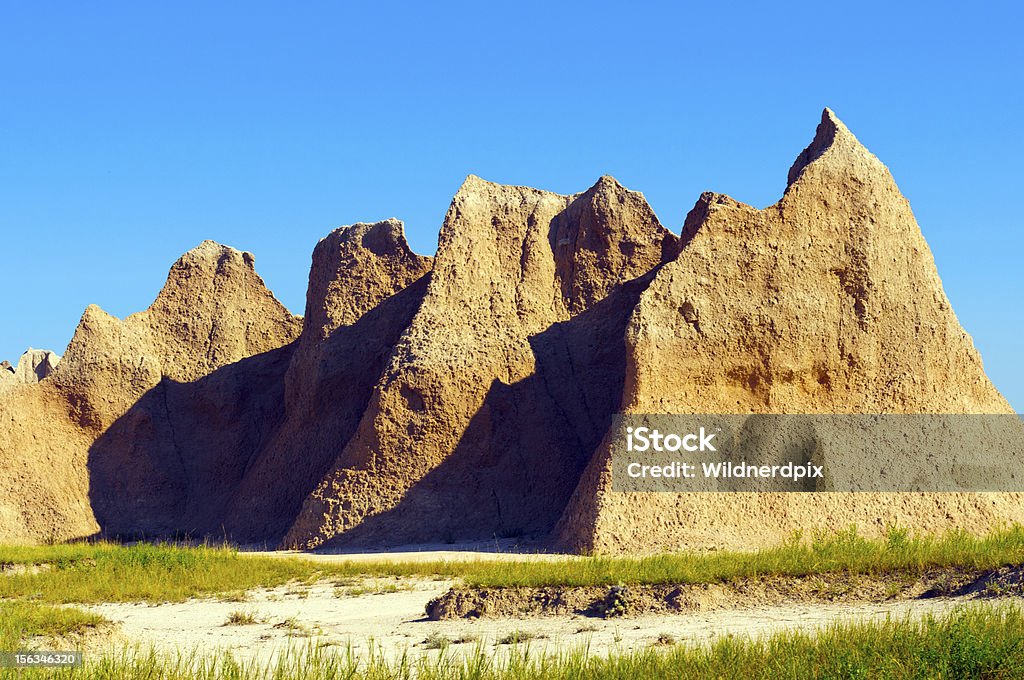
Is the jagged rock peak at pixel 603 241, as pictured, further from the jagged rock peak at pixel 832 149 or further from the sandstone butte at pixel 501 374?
the jagged rock peak at pixel 832 149

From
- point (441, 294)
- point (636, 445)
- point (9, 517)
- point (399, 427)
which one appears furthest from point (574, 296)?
point (9, 517)

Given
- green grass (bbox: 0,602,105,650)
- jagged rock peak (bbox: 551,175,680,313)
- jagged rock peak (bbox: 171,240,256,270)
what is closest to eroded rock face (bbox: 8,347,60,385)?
jagged rock peak (bbox: 171,240,256,270)

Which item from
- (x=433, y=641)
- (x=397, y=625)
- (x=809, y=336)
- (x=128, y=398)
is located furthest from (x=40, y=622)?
(x=128, y=398)

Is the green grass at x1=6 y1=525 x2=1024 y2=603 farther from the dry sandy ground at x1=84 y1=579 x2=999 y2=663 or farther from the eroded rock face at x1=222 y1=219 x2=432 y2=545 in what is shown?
the eroded rock face at x1=222 y1=219 x2=432 y2=545

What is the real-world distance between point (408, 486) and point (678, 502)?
4993mm

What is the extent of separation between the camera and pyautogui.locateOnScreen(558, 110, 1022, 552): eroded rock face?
16500 millimetres

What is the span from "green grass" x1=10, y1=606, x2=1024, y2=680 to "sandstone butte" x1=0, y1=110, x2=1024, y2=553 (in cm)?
745

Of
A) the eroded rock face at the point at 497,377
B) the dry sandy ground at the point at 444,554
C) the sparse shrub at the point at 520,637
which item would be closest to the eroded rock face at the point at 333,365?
the eroded rock face at the point at 497,377

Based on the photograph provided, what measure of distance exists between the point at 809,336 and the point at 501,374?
549 centimetres

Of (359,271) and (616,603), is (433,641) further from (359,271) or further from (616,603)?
(359,271)

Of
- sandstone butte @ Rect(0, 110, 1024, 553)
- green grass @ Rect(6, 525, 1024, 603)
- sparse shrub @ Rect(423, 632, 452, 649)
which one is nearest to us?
sparse shrub @ Rect(423, 632, 452, 649)

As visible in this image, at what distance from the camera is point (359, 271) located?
23234 mm

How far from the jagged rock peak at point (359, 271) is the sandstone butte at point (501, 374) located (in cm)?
5

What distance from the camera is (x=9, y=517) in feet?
67.6
